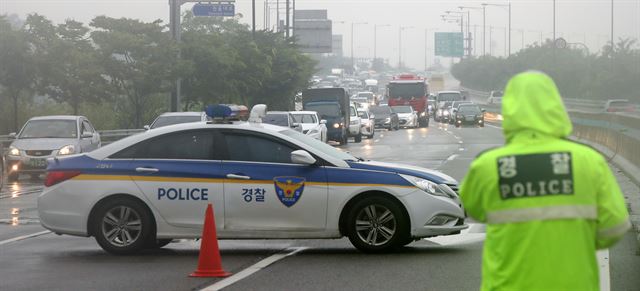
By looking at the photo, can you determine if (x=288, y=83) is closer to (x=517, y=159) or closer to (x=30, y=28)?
(x=30, y=28)

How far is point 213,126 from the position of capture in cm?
1302

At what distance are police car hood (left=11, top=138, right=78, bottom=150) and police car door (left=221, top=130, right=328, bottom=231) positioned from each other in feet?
54.7

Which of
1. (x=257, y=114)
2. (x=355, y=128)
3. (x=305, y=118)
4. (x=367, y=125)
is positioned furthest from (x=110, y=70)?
(x=257, y=114)

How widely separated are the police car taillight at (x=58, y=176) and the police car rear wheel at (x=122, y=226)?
1.54 feet

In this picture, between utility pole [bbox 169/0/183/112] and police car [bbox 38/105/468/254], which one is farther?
utility pole [bbox 169/0/183/112]

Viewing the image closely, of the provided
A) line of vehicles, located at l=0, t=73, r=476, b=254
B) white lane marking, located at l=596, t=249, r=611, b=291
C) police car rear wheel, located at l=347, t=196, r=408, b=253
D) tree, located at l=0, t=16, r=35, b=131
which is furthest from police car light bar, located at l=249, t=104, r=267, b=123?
tree, located at l=0, t=16, r=35, b=131

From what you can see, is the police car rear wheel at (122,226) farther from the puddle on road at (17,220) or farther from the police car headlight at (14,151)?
the police car headlight at (14,151)

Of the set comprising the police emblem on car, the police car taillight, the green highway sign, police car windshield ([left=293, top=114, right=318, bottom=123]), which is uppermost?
the green highway sign

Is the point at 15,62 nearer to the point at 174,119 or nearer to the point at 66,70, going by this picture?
the point at 66,70

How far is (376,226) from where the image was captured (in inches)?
495

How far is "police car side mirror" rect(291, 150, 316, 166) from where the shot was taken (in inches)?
491

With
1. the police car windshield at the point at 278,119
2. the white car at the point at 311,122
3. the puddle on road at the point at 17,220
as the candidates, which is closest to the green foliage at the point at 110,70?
the white car at the point at 311,122

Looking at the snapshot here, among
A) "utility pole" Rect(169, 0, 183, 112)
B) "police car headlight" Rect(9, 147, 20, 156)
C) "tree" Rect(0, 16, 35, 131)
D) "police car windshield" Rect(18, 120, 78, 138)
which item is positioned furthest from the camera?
"utility pole" Rect(169, 0, 183, 112)

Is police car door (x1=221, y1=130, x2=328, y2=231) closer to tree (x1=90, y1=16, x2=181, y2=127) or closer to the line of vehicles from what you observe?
the line of vehicles
